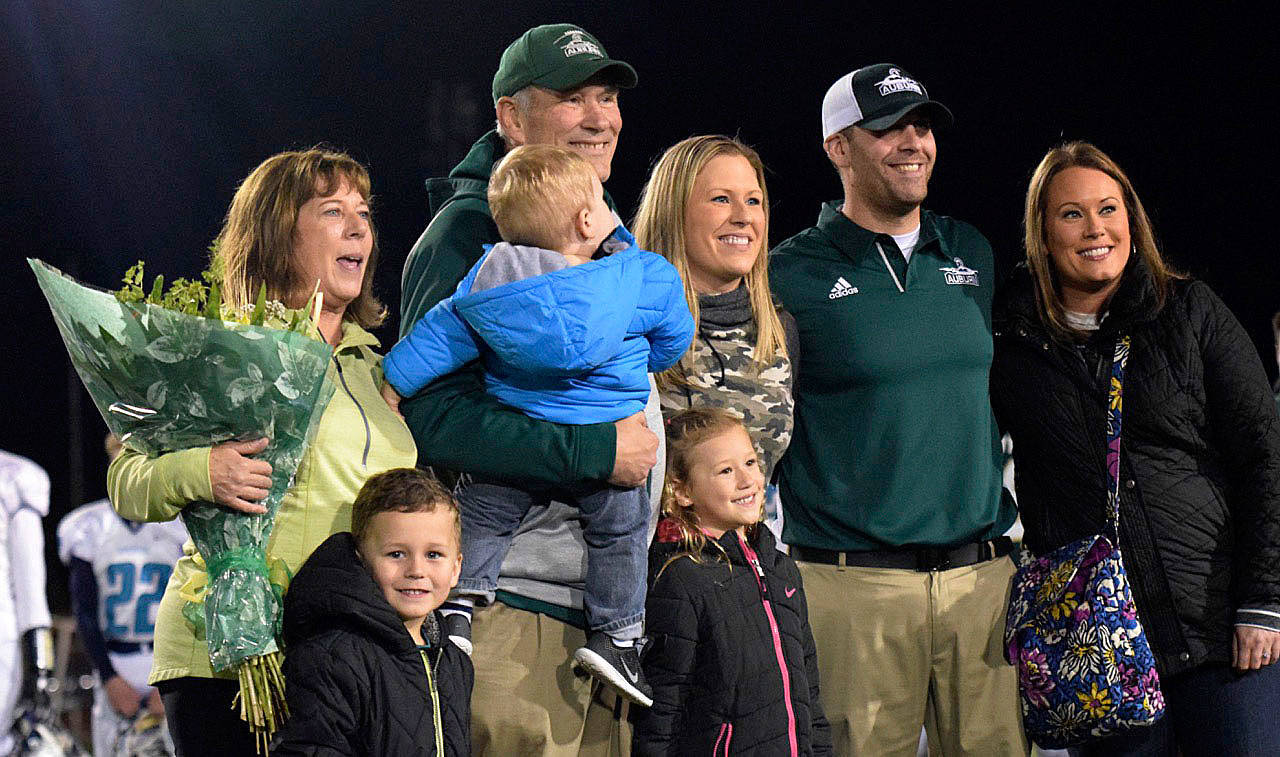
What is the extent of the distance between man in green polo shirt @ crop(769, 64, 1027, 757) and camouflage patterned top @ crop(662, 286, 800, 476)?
20 cm

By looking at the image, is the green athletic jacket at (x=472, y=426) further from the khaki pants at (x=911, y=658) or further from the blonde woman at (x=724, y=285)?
the khaki pants at (x=911, y=658)

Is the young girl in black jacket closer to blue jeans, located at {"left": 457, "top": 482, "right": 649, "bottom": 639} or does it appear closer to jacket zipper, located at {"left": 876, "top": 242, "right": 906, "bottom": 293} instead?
blue jeans, located at {"left": 457, "top": 482, "right": 649, "bottom": 639}

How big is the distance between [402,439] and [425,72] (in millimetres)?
7268

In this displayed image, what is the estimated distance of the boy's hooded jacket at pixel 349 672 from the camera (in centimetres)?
229

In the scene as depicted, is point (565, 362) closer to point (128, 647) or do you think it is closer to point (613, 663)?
point (613, 663)

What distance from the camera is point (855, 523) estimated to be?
311 centimetres

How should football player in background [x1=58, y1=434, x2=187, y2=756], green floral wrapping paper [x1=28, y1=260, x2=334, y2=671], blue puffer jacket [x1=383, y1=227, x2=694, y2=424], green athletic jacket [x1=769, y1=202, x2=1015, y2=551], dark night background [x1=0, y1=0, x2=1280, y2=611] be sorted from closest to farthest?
green floral wrapping paper [x1=28, y1=260, x2=334, y2=671] → blue puffer jacket [x1=383, y1=227, x2=694, y2=424] → green athletic jacket [x1=769, y1=202, x2=1015, y2=551] → football player in background [x1=58, y1=434, x2=187, y2=756] → dark night background [x1=0, y1=0, x2=1280, y2=611]

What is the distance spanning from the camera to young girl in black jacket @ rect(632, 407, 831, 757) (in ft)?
8.95

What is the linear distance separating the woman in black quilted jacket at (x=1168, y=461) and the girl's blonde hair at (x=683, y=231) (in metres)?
0.61

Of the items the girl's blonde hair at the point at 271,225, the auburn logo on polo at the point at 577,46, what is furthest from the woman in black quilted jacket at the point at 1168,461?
the girl's blonde hair at the point at 271,225

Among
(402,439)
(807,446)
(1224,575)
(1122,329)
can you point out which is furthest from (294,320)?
(1224,575)

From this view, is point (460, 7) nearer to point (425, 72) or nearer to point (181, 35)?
point (425, 72)

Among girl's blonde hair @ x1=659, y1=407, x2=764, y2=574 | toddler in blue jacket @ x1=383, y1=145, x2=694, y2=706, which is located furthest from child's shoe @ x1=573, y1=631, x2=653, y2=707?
girl's blonde hair @ x1=659, y1=407, x2=764, y2=574

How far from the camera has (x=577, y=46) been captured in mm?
3029
